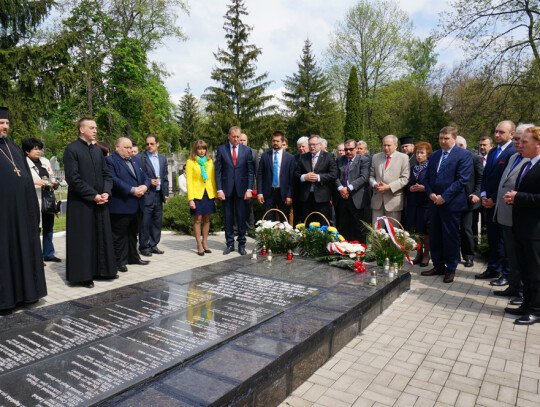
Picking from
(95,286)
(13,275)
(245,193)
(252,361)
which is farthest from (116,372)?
(245,193)

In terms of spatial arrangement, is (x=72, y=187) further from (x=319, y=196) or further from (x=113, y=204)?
(x=319, y=196)

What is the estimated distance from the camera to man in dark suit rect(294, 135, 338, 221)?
7145 millimetres

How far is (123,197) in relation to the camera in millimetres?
6273

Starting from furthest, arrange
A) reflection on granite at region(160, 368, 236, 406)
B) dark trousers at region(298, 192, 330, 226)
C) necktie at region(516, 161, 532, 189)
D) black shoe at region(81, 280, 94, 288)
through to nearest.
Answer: dark trousers at region(298, 192, 330, 226), black shoe at region(81, 280, 94, 288), necktie at region(516, 161, 532, 189), reflection on granite at region(160, 368, 236, 406)

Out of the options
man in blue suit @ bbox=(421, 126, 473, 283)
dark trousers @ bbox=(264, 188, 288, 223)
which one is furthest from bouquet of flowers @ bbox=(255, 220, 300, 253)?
man in blue suit @ bbox=(421, 126, 473, 283)

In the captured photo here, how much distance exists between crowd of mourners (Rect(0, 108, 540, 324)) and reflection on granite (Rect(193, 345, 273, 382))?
2.77m

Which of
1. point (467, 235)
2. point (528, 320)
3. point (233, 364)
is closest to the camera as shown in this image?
point (233, 364)

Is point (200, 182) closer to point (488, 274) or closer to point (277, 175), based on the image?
point (277, 175)

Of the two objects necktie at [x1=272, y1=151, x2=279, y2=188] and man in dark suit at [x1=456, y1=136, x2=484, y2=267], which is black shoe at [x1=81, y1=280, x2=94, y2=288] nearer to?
necktie at [x1=272, y1=151, x2=279, y2=188]

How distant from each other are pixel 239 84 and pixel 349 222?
2512cm

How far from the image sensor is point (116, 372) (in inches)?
104

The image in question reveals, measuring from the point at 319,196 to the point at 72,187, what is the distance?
404 centimetres

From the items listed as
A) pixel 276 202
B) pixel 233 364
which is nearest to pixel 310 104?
pixel 276 202

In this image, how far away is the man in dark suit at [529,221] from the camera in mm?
4086
